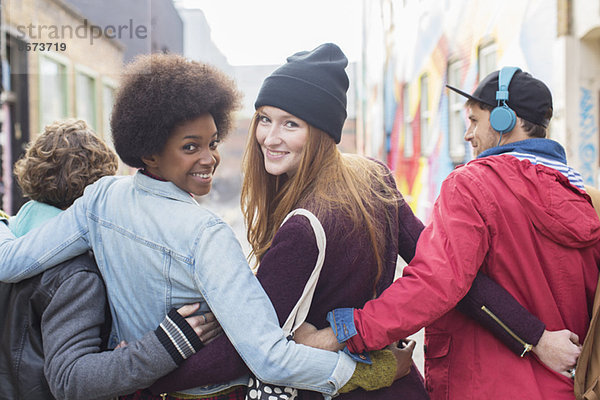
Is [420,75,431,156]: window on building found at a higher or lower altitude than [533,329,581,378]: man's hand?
higher

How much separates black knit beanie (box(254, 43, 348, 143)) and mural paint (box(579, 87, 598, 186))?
470cm

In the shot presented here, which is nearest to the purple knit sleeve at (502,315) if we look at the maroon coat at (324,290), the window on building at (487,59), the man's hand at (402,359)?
the maroon coat at (324,290)

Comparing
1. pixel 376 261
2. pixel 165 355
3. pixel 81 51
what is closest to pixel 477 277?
pixel 376 261

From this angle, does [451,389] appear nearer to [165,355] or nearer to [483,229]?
[483,229]

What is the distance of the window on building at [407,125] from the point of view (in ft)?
45.1

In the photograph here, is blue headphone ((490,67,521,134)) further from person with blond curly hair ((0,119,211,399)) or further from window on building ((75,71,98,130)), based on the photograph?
window on building ((75,71,98,130))

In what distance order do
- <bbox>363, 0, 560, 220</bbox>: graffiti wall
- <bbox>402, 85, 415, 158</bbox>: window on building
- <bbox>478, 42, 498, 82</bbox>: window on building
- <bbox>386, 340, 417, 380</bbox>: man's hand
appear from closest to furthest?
<bbox>386, 340, 417, 380</bbox>: man's hand < <bbox>363, 0, 560, 220</bbox>: graffiti wall < <bbox>478, 42, 498, 82</bbox>: window on building < <bbox>402, 85, 415, 158</bbox>: window on building

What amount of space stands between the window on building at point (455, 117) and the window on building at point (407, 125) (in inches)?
140

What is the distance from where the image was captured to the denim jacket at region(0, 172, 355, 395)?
5.31 feet

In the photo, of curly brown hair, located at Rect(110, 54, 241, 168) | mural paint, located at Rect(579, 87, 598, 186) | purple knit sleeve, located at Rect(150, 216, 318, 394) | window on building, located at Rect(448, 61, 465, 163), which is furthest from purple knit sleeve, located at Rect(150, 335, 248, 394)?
window on building, located at Rect(448, 61, 465, 163)

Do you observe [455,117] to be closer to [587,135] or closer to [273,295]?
[587,135]

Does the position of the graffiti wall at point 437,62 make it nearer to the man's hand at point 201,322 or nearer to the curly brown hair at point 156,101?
the curly brown hair at point 156,101

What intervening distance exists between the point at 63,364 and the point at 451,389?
1.35 m

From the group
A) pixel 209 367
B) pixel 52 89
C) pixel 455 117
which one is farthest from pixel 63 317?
pixel 52 89
